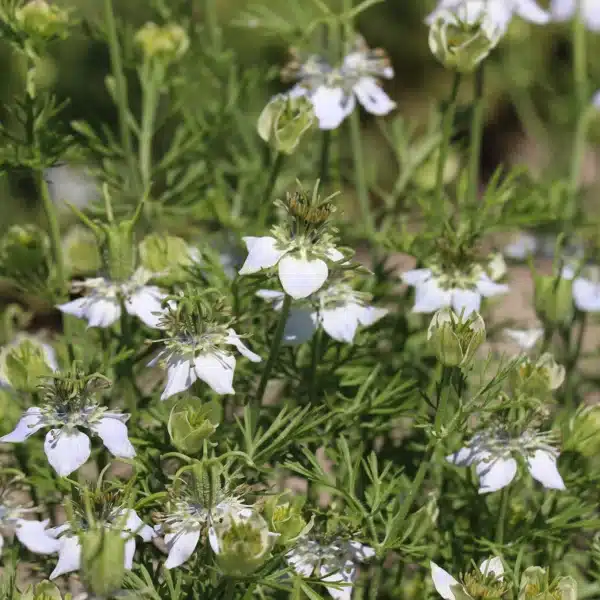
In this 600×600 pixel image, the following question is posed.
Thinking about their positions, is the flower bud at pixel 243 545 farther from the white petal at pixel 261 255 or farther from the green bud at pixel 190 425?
the white petal at pixel 261 255

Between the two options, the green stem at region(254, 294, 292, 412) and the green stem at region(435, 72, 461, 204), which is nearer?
the green stem at region(254, 294, 292, 412)

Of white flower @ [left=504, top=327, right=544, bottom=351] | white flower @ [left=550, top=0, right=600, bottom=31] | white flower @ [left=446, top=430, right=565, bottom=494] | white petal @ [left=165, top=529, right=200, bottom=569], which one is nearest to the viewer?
white petal @ [left=165, top=529, right=200, bottom=569]

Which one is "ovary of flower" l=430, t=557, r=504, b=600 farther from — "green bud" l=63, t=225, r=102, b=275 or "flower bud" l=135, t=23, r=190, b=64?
"flower bud" l=135, t=23, r=190, b=64

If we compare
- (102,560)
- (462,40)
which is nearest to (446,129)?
(462,40)

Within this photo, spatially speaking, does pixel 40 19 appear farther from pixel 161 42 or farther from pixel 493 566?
pixel 493 566

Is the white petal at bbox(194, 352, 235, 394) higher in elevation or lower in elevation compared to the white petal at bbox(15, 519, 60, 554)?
higher

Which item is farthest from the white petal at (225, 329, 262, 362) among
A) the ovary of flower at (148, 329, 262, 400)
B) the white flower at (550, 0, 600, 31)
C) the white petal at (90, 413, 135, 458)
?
the white flower at (550, 0, 600, 31)
